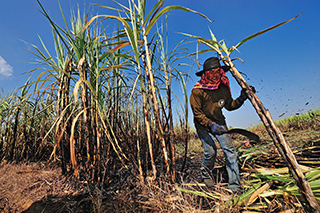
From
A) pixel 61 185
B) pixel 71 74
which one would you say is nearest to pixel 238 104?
pixel 71 74

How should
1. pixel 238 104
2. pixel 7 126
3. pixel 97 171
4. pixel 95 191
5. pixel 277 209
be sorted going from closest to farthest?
pixel 277 209 < pixel 95 191 < pixel 97 171 < pixel 238 104 < pixel 7 126

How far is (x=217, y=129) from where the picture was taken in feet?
5.50

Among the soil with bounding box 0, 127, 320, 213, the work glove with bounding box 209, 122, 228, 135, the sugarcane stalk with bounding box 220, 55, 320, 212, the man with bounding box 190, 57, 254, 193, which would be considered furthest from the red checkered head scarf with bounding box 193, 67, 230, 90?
the soil with bounding box 0, 127, 320, 213

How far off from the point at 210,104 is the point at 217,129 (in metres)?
0.28

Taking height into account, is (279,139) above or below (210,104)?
below

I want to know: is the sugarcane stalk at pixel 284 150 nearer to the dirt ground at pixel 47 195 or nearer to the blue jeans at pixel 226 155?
the blue jeans at pixel 226 155

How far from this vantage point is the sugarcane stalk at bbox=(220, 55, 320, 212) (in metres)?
0.96

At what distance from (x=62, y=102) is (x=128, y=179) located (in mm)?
1053

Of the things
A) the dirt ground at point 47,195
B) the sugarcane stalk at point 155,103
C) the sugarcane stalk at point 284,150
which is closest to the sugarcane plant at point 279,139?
the sugarcane stalk at point 284,150

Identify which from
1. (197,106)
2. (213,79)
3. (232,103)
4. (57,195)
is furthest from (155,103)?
(57,195)

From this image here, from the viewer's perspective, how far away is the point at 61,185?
5.82 ft

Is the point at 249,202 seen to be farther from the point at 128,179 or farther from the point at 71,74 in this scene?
the point at 71,74

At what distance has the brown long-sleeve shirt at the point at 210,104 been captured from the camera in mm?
1766

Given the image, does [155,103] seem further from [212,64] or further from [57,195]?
[57,195]
